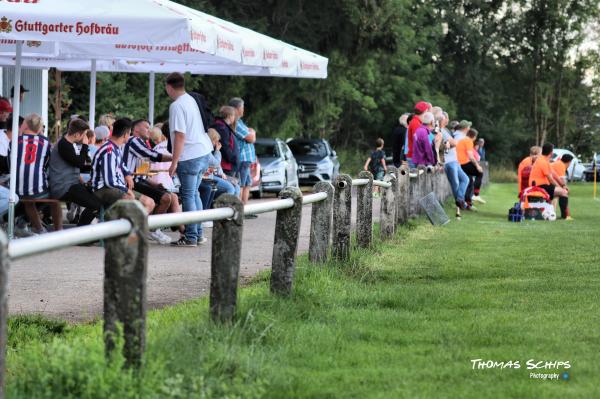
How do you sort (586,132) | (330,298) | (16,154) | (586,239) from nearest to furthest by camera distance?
(330,298) → (16,154) → (586,239) → (586,132)

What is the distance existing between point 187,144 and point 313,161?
23674mm

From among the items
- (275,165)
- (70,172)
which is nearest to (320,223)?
(70,172)

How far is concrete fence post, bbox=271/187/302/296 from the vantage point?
8867 millimetres

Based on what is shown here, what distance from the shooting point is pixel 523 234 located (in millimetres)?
18406

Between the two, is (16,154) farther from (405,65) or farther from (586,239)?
(405,65)

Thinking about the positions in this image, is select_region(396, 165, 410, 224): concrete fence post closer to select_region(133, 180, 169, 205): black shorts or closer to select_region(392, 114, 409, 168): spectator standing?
select_region(392, 114, 409, 168): spectator standing

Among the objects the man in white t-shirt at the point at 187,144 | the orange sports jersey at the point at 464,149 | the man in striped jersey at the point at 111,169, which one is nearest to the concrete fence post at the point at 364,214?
the man in white t-shirt at the point at 187,144

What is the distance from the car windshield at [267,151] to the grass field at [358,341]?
18.8 metres

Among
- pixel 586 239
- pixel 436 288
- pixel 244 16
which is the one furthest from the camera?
pixel 244 16

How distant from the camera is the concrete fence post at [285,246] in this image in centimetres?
887

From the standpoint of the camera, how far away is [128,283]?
5555 mm

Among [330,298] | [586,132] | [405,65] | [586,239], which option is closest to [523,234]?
[586,239]

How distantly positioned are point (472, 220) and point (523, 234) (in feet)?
13.4

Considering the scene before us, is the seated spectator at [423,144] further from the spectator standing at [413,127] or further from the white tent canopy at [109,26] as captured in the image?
the white tent canopy at [109,26]
